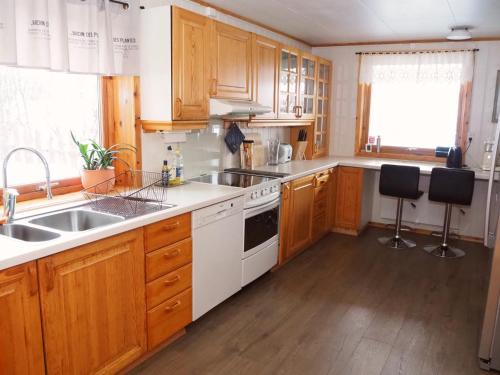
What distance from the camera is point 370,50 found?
5.07m

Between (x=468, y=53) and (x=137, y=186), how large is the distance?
388cm

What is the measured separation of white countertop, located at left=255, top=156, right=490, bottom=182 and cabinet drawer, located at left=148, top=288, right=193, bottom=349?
145cm

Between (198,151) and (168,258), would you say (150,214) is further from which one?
(198,151)

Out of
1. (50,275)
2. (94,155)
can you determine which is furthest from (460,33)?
(50,275)

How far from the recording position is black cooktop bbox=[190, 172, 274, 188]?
10.9ft

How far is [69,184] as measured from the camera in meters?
2.62

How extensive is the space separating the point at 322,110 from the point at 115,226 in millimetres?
3714

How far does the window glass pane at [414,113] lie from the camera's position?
190 inches

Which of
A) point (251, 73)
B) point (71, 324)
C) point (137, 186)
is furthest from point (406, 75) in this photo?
point (71, 324)

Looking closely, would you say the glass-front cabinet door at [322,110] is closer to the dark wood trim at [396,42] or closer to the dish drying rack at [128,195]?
the dark wood trim at [396,42]

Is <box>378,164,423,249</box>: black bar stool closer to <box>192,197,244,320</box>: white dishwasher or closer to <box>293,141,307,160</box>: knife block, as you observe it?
<box>293,141,307,160</box>: knife block

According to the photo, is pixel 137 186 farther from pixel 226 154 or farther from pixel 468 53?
pixel 468 53

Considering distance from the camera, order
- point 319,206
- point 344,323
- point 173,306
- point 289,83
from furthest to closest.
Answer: point 319,206 < point 289,83 < point 344,323 < point 173,306

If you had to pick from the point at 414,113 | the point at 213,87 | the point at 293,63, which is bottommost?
the point at 414,113
